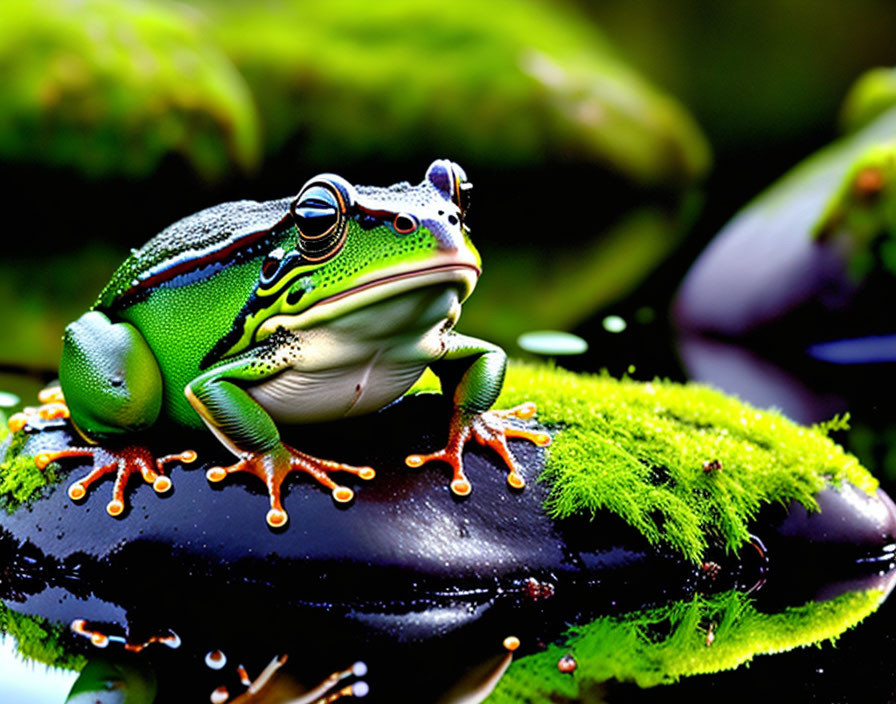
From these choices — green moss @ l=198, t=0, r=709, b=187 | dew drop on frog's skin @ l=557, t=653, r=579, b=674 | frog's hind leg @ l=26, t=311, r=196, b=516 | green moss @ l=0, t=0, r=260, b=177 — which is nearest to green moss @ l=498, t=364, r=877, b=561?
dew drop on frog's skin @ l=557, t=653, r=579, b=674

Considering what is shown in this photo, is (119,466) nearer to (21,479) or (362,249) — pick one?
(21,479)

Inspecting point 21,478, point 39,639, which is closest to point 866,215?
point 21,478

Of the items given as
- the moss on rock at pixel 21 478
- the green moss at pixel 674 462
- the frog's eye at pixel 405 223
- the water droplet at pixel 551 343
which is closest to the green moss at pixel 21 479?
the moss on rock at pixel 21 478

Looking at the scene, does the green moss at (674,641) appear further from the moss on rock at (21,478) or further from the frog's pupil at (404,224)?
the moss on rock at (21,478)

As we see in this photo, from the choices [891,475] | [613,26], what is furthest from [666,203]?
[891,475]

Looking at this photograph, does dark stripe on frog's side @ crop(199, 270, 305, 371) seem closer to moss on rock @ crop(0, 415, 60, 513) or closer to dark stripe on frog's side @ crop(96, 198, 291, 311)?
dark stripe on frog's side @ crop(96, 198, 291, 311)
